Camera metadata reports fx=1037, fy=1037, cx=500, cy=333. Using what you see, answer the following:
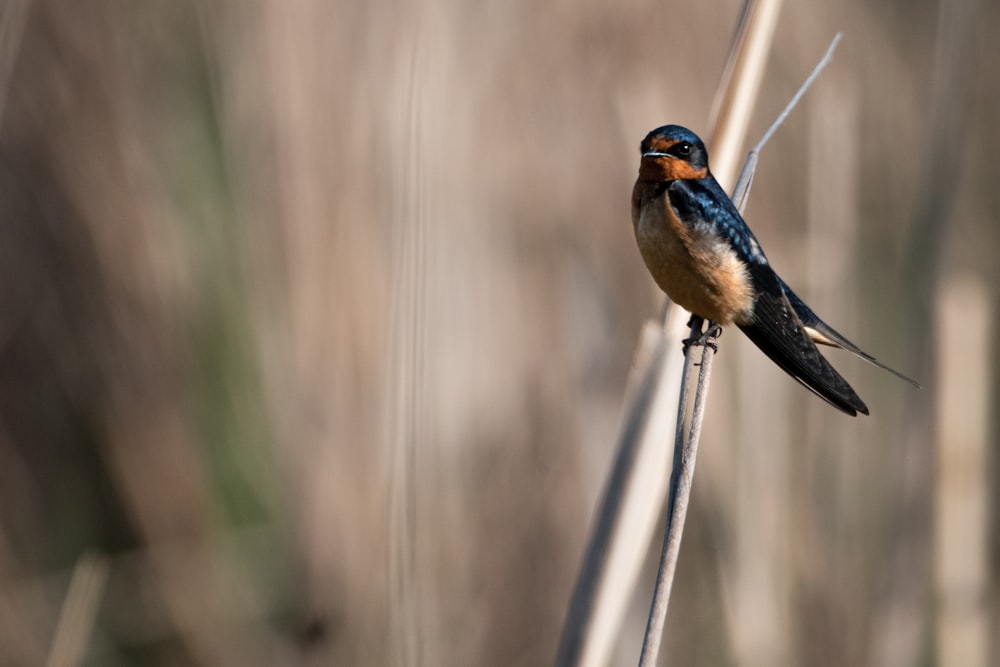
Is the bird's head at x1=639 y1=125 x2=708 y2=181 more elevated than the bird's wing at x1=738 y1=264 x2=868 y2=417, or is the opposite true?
the bird's head at x1=639 y1=125 x2=708 y2=181

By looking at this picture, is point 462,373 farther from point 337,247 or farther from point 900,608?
point 900,608

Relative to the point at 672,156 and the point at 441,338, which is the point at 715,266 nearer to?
the point at 672,156

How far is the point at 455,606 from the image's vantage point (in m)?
1.98

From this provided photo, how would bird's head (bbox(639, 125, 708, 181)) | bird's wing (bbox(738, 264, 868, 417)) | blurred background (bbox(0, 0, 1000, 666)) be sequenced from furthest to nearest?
blurred background (bbox(0, 0, 1000, 666)) → bird's head (bbox(639, 125, 708, 181)) → bird's wing (bbox(738, 264, 868, 417))

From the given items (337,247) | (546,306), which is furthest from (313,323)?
(546,306)

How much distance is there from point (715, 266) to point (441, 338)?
0.77m

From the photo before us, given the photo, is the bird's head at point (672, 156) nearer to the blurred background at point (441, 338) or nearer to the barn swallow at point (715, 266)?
the barn swallow at point (715, 266)

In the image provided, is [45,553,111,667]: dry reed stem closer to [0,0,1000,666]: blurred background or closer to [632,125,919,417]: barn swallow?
[0,0,1000,666]: blurred background

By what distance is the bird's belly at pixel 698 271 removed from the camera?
128cm

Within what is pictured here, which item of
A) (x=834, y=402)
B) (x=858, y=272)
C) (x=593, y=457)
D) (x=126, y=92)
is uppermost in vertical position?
(x=126, y=92)

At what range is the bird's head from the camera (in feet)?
4.42

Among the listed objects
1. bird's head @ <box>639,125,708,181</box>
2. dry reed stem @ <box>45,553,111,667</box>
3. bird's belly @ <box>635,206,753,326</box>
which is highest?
bird's head @ <box>639,125,708,181</box>

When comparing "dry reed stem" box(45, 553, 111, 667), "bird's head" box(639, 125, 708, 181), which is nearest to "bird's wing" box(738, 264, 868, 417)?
"bird's head" box(639, 125, 708, 181)

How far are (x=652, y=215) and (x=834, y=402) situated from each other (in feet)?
1.06
